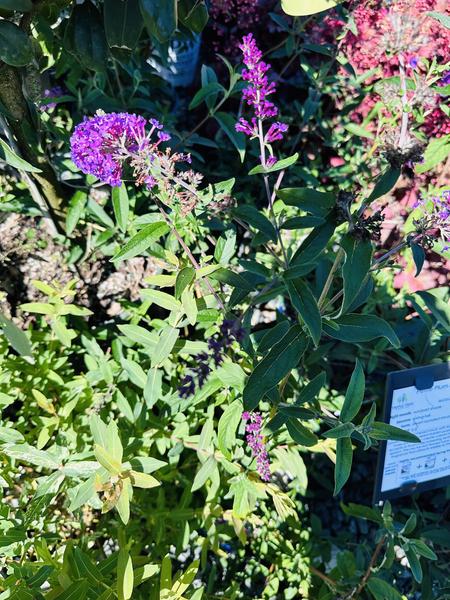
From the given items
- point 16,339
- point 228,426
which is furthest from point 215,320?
point 16,339

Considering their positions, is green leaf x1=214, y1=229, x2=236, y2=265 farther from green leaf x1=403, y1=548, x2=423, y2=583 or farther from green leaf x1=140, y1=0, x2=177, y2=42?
green leaf x1=403, y1=548, x2=423, y2=583

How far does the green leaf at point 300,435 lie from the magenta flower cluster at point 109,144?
0.59 metres

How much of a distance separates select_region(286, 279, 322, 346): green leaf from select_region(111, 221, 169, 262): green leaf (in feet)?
0.91

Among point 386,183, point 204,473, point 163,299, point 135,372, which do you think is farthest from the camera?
point 135,372

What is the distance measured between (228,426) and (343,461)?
277 mm

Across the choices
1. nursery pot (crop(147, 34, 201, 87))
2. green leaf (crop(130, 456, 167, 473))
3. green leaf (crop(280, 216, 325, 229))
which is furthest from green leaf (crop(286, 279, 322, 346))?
nursery pot (crop(147, 34, 201, 87))

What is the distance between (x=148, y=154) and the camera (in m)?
0.99

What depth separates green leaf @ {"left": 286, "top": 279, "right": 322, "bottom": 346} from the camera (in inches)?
38.9

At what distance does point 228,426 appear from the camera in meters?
1.27

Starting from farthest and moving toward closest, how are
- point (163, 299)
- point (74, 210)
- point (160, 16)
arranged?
point (74, 210) → point (163, 299) → point (160, 16)

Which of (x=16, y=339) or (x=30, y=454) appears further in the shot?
(x=30, y=454)

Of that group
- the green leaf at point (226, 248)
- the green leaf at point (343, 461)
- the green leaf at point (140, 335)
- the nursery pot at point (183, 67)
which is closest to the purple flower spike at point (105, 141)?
the green leaf at point (226, 248)

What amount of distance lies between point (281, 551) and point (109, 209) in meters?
1.16

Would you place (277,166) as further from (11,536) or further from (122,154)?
(11,536)
